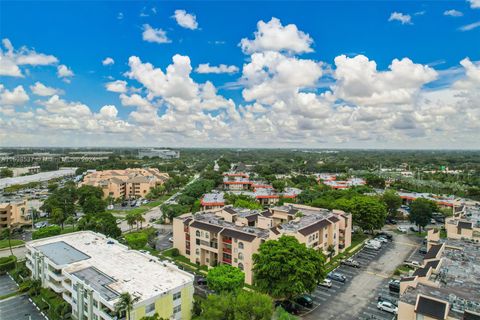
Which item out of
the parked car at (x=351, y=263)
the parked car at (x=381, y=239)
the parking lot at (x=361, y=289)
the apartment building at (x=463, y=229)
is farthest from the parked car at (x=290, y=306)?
the apartment building at (x=463, y=229)

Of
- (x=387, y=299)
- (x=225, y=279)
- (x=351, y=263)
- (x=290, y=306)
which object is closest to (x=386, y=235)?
(x=351, y=263)

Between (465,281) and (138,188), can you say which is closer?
(465,281)

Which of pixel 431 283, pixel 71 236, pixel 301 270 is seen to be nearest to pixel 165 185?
pixel 71 236

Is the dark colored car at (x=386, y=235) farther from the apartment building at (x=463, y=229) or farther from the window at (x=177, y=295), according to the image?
the window at (x=177, y=295)

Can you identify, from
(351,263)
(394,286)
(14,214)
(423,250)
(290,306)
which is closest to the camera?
(290,306)

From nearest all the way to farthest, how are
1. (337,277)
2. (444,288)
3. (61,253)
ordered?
(444,288) → (61,253) → (337,277)

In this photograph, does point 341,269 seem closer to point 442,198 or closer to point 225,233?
point 225,233

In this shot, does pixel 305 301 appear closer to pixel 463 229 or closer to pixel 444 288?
pixel 444 288

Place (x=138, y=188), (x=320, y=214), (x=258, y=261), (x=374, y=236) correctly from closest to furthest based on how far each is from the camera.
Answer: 1. (x=258, y=261)
2. (x=320, y=214)
3. (x=374, y=236)
4. (x=138, y=188)
